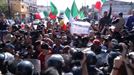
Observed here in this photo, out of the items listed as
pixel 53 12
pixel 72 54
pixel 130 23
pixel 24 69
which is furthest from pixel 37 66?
pixel 53 12

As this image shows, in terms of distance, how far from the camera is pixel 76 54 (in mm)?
7730

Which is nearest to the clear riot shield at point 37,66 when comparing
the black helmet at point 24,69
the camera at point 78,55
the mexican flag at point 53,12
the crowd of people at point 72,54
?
the crowd of people at point 72,54

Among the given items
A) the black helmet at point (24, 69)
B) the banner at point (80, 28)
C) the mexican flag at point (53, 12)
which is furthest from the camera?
the mexican flag at point (53, 12)

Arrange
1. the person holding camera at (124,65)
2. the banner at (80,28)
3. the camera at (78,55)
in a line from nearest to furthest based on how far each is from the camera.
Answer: the person holding camera at (124,65), the camera at (78,55), the banner at (80,28)

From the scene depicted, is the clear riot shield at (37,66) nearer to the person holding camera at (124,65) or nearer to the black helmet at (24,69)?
the black helmet at (24,69)

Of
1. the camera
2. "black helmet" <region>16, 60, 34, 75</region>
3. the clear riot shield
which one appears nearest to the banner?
the clear riot shield

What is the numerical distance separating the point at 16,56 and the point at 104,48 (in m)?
2.10

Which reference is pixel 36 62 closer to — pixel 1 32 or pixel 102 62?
pixel 102 62

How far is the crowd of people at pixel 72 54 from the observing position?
22.1 ft

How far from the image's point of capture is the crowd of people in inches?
265

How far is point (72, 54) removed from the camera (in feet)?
26.3

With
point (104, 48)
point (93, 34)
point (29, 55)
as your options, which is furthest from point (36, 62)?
point (93, 34)

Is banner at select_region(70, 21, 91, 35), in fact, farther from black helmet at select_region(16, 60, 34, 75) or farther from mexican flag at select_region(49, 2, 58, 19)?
black helmet at select_region(16, 60, 34, 75)

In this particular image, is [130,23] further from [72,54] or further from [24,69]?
[24,69]
